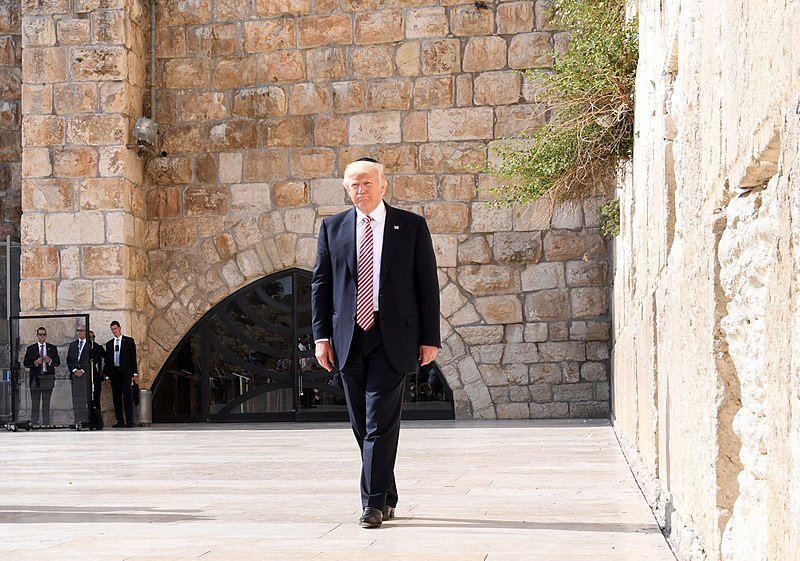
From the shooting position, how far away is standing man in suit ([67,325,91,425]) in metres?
10.4

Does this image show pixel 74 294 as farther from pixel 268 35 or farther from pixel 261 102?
pixel 268 35

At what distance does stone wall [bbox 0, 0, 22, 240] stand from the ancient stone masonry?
2.51ft

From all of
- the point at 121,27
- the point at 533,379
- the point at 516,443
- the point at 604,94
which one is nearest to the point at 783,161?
the point at 604,94

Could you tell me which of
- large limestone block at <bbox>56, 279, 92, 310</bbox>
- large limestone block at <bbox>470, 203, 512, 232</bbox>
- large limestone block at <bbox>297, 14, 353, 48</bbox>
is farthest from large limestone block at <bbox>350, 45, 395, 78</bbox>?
large limestone block at <bbox>56, 279, 92, 310</bbox>

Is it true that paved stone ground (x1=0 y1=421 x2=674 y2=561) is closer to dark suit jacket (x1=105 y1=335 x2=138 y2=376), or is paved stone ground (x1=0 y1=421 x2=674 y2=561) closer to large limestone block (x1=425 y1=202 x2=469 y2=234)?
dark suit jacket (x1=105 y1=335 x2=138 y2=376)

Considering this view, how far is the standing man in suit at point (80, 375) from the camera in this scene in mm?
10422

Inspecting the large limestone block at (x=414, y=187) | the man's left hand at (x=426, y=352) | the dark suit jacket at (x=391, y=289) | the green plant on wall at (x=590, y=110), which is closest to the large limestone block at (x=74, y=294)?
the large limestone block at (x=414, y=187)

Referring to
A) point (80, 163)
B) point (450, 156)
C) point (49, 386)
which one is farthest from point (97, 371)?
point (450, 156)

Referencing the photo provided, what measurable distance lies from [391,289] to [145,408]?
25.9ft

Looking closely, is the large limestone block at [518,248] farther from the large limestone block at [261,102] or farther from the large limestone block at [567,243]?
the large limestone block at [261,102]

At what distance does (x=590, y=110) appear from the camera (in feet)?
21.0

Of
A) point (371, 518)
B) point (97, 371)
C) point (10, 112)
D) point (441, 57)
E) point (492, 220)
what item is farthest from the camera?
point (10, 112)

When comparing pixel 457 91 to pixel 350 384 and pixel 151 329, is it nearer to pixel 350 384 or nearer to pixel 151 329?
pixel 151 329

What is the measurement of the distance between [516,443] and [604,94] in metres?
2.42
